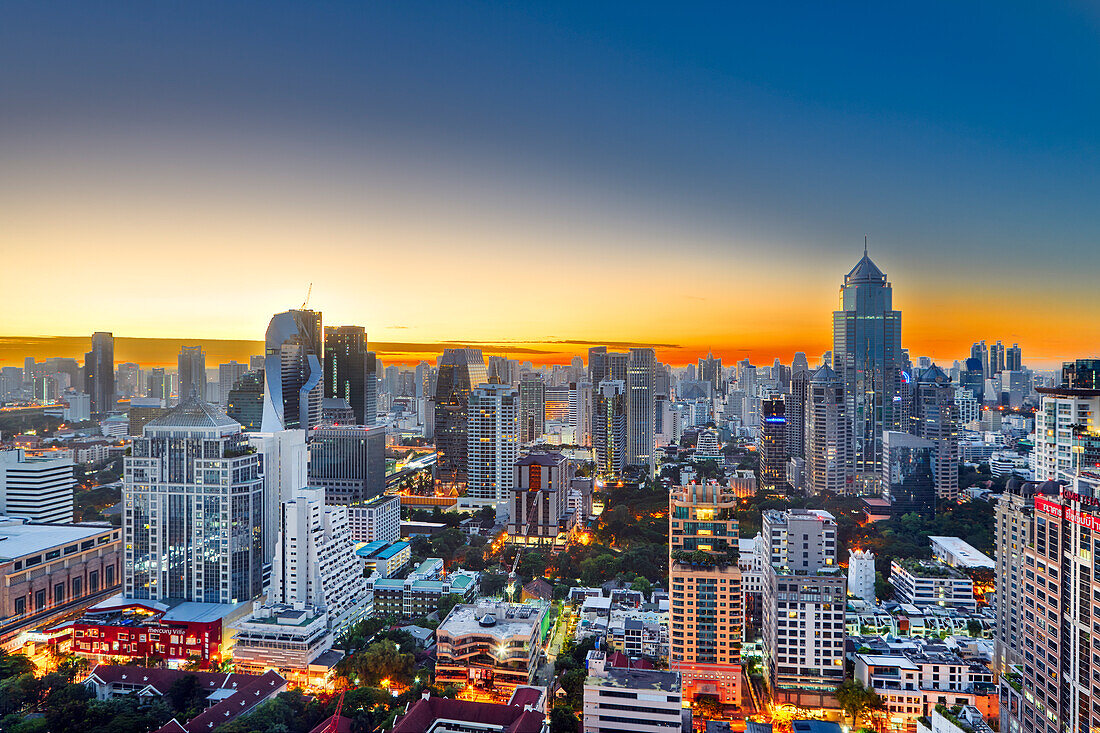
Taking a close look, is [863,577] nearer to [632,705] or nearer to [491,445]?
[632,705]

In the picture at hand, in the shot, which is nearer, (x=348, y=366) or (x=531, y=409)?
(x=348, y=366)

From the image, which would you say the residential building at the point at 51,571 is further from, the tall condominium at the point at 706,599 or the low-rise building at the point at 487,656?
the tall condominium at the point at 706,599

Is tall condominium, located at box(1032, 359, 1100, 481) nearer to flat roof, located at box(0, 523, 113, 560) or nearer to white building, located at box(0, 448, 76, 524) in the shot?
flat roof, located at box(0, 523, 113, 560)

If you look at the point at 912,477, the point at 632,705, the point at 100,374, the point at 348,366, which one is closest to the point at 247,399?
the point at 100,374

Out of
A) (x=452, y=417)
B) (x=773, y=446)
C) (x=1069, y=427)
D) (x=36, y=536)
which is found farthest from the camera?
(x=452, y=417)

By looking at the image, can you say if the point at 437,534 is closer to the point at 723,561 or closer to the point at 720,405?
the point at 723,561

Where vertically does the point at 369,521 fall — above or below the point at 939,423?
below
